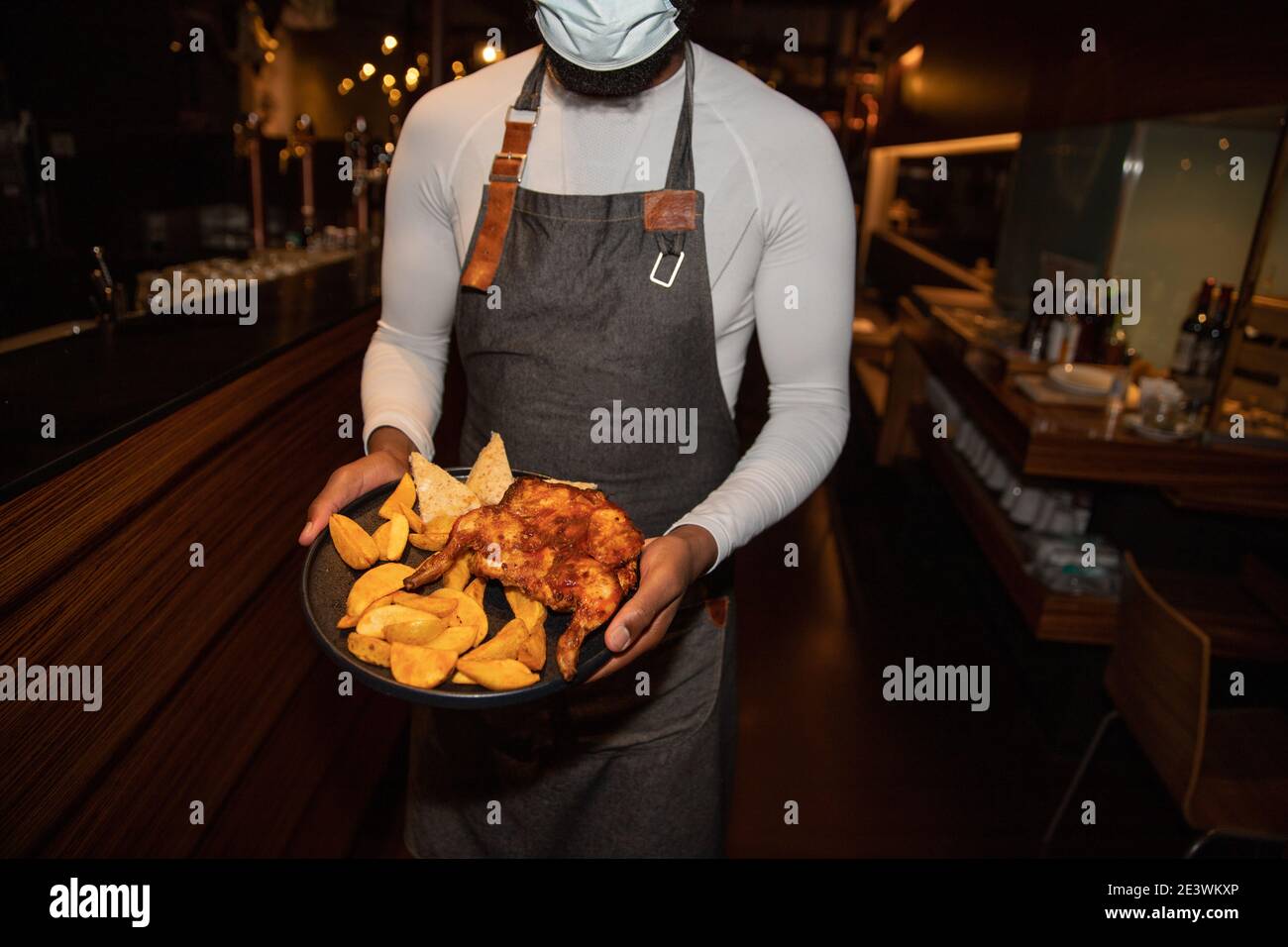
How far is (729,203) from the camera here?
1.37 metres

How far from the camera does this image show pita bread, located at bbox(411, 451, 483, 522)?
127cm

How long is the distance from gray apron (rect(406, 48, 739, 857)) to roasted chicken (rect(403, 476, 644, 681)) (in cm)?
27

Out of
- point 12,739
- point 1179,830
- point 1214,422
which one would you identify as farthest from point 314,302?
point 1179,830

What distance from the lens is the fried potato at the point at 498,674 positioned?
3.18 ft

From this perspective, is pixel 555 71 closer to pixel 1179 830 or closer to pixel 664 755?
→ pixel 664 755

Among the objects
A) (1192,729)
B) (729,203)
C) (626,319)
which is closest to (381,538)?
(626,319)

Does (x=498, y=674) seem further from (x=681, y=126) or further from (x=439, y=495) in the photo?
(x=681, y=126)

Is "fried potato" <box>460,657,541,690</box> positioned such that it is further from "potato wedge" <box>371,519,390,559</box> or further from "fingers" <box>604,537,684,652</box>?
"potato wedge" <box>371,519,390,559</box>

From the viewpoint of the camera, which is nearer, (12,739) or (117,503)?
(12,739)

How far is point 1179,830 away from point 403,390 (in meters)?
2.81

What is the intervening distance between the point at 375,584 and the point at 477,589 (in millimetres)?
148

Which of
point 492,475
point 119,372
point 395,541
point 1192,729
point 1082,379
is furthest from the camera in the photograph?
point 1082,379

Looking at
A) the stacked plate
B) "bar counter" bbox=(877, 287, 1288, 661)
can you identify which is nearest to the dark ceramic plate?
"bar counter" bbox=(877, 287, 1288, 661)

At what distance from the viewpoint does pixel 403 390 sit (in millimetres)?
1512
